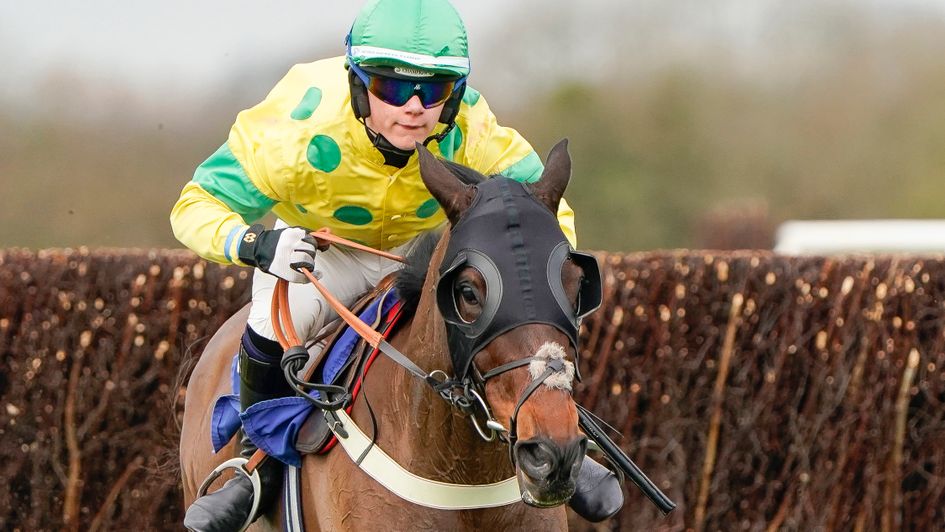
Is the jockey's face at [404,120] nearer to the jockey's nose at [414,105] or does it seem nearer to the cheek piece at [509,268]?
the jockey's nose at [414,105]

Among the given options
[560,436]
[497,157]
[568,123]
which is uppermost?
[497,157]

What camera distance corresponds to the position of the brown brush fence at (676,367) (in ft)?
20.2

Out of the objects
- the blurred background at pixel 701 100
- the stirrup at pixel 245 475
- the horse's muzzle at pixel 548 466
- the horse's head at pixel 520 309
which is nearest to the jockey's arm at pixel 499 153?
the horse's head at pixel 520 309

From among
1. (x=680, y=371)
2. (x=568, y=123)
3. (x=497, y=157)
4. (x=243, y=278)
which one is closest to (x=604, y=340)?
(x=680, y=371)

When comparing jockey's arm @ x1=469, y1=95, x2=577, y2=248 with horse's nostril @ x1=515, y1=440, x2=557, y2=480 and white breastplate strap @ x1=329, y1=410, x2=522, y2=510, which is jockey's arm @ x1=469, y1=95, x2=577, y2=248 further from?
horse's nostril @ x1=515, y1=440, x2=557, y2=480

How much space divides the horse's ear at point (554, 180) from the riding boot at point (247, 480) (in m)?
1.16

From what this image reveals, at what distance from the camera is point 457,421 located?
3.09 m

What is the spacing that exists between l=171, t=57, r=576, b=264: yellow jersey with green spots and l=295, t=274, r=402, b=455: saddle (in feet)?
0.79

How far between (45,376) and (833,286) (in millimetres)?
3865

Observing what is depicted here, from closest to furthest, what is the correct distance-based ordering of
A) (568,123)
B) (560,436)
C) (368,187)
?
(560,436)
(368,187)
(568,123)

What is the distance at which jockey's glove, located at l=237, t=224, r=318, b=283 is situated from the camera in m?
3.27

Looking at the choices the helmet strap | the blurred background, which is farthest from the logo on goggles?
the blurred background

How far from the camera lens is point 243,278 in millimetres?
6098

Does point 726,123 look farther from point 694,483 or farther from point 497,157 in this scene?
point 497,157
